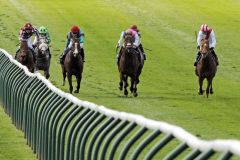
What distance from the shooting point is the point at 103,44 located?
114ft

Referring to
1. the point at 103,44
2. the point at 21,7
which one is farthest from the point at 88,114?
the point at 21,7

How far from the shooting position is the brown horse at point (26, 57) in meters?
20.6

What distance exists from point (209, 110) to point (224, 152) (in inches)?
580

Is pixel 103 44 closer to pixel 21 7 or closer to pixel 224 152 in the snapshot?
pixel 21 7

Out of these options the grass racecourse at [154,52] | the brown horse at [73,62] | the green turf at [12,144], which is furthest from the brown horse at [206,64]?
the green turf at [12,144]

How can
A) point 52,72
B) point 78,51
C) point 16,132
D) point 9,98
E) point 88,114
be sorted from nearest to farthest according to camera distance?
point 88,114 → point 16,132 → point 9,98 → point 78,51 → point 52,72

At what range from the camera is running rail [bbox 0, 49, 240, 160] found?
4262 millimetres

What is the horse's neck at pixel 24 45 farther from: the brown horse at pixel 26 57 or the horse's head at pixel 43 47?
the horse's head at pixel 43 47

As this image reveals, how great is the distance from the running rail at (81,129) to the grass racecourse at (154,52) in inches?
22.9

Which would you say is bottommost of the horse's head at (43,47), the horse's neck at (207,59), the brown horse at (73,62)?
the brown horse at (73,62)

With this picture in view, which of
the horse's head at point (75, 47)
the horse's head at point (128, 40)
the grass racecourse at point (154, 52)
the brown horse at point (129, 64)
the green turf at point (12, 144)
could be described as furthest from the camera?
the brown horse at point (129, 64)

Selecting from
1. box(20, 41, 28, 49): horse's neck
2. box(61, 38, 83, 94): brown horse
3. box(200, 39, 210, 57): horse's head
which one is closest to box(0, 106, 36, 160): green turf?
box(61, 38, 83, 94): brown horse

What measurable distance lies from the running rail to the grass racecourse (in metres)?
0.58

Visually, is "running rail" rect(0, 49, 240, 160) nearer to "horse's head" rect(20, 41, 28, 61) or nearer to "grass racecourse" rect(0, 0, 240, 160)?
"grass racecourse" rect(0, 0, 240, 160)
